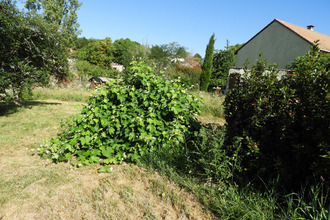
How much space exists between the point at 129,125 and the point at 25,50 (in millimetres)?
5583

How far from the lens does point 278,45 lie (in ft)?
63.4

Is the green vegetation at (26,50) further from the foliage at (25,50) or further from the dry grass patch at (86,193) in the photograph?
the dry grass patch at (86,193)

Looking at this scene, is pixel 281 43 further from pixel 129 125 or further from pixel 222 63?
pixel 129 125

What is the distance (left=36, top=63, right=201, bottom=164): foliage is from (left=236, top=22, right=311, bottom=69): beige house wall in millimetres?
16986

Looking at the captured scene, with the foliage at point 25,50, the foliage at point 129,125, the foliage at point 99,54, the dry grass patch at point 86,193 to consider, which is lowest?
the dry grass patch at point 86,193

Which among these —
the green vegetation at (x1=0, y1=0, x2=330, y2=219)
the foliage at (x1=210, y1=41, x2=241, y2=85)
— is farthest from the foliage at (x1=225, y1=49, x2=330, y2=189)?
the foliage at (x1=210, y1=41, x2=241, y2=85)

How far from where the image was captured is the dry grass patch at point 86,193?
2.13 metres

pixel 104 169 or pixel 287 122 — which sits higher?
pixel 287 122

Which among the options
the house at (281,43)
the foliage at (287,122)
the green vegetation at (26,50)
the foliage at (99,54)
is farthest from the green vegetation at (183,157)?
the foliage at (99,54)

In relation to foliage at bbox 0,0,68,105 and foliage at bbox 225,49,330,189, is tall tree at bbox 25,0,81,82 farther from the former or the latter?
foliage at bbox 225,49,330,189

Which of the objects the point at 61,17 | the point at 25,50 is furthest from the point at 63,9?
the point at 25,50

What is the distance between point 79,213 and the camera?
213 cm

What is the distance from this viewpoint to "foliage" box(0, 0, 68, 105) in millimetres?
5754

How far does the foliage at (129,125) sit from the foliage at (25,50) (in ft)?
12.8
